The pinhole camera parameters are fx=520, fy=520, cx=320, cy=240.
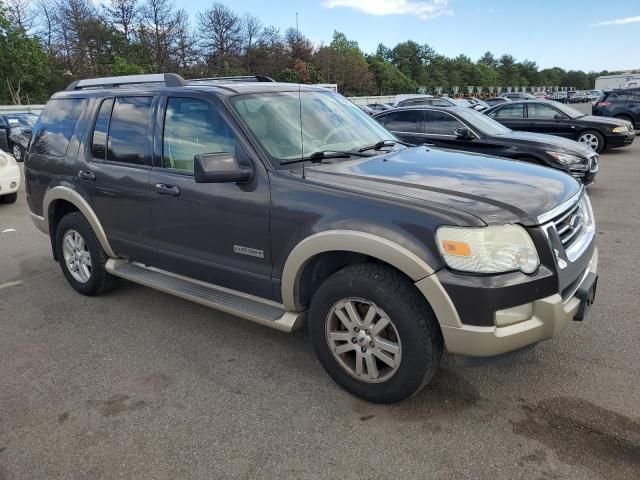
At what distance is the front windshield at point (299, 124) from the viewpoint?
3416 millimetres

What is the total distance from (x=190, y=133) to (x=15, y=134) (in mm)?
15530

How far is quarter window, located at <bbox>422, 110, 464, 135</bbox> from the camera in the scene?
8.98 metres

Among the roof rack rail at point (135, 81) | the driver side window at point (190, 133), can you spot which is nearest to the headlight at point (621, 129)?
the roof rack rail at point (135, 81)

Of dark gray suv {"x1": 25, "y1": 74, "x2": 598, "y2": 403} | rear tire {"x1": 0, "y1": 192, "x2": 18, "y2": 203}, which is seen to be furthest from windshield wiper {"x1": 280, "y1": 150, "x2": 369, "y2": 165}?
rear tire {"x1": 0, "y1": 192, "x2": 18, "y2": 203}

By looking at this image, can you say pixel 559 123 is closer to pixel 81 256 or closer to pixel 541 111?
pixel 541 111

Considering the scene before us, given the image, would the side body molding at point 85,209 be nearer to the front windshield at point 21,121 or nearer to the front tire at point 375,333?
the front tire at point 375,333

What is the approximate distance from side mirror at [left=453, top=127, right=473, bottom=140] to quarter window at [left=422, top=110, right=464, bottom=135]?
1.35 feet

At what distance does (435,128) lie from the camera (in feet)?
30.4

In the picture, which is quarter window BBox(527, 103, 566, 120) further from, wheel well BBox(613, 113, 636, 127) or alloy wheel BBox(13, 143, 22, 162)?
alloy wheel BBox(13, 143, 22, 162)

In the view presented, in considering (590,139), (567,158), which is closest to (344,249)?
(567,158)

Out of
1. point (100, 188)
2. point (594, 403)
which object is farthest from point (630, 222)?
point (100, 188)

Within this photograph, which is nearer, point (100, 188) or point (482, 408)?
point (482, 408)

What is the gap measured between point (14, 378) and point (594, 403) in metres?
3.64

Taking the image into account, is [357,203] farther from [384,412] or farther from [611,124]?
[611,124]
